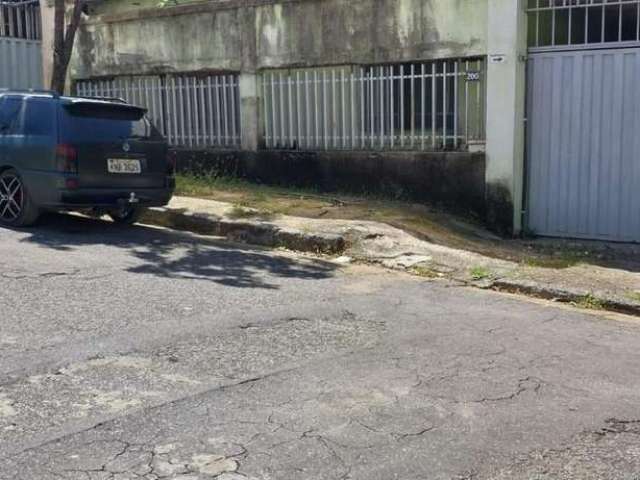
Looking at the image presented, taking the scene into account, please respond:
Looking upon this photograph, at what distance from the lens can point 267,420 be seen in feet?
13.8

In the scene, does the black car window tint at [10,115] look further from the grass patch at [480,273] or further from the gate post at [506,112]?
the gate post at [506,112]

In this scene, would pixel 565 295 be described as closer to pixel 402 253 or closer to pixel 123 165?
pixel 402 253

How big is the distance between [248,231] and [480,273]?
314 centimetres

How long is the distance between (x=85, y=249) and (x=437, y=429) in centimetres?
546

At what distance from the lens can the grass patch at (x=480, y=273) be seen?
802 centimetres

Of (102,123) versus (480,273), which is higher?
(102,123)

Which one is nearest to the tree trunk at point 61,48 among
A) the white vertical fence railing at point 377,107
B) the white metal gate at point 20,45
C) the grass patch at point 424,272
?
the white metal gate at point 20,45

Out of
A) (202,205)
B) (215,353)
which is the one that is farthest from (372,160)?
(215,353)

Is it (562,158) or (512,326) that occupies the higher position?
(562,158)

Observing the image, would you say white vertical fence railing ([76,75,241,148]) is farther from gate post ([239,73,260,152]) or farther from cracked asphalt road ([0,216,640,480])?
cracked asphalt road ([0,216,640,480])

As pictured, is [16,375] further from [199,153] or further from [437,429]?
[199,153]

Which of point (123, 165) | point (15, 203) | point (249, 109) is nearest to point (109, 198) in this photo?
point (123, 165)

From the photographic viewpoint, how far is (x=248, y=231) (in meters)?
9.91

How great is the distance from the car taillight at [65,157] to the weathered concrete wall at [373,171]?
4.30 meters
